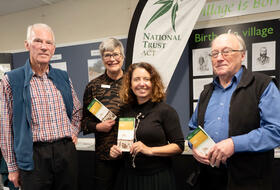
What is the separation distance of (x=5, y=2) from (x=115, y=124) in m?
2.79

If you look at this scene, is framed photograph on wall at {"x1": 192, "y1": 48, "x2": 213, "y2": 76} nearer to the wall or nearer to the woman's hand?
the wall

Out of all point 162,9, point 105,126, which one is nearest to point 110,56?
point 105,126

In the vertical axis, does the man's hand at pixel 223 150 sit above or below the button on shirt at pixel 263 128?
below

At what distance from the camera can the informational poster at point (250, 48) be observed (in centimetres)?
186

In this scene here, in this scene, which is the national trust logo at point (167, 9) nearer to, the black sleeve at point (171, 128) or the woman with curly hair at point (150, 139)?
the woman with curly hair at point (150, 139)

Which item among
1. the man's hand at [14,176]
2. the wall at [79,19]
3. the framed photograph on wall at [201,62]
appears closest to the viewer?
the man's hand at [14,176]

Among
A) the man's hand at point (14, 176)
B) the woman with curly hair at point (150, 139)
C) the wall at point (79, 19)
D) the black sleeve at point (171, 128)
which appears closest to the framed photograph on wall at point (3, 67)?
the wall at point (79, 19)

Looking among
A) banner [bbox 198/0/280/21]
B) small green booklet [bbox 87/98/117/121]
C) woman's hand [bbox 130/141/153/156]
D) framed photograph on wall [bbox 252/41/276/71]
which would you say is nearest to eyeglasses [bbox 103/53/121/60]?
small green booklet [bbox 87/98/117/121]

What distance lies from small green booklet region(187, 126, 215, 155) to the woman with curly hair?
17 cm

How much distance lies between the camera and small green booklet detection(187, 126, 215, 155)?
1.07 m

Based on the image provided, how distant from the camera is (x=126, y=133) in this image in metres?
1.24

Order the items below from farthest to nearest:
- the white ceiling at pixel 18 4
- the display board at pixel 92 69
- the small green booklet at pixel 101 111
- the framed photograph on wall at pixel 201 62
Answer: the white ceiling at pixel 18 4 → the display board at pixel 92 69 → the framed photograph on wall at pixel 201 62 → the small green booklet at pixel 101 111

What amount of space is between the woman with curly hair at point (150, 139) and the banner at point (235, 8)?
4.02 ft

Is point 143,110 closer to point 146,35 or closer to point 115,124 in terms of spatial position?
point 115,124
